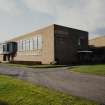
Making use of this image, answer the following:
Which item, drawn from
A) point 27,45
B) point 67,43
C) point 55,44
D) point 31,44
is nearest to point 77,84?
point 55,44

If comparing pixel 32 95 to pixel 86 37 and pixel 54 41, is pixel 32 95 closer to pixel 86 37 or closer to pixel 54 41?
pixel 54 41

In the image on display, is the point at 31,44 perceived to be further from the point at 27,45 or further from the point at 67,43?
the point at 67,43

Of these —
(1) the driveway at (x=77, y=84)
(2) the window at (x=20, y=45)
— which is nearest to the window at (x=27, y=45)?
(2) the window at (x=20, y=45)

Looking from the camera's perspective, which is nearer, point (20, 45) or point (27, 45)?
point (27, 45)

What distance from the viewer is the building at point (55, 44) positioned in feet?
139

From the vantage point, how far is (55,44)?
138 ft

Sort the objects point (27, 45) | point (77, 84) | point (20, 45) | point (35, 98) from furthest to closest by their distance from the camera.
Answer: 1. point (20, 45)
2. point (27, 45)
3. point (77, 84)
4. point (35, 98)

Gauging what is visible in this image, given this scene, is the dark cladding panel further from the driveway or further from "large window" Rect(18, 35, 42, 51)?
the driveway

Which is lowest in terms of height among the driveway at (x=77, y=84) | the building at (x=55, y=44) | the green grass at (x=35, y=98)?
the green grass at (x=35, y=98)

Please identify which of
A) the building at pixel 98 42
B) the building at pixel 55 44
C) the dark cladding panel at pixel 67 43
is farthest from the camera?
the building at pixel 98 42

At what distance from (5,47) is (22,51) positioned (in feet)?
38.4

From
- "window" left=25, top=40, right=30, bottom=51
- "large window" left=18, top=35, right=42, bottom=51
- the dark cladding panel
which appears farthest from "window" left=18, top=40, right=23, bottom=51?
the dark cladding panel

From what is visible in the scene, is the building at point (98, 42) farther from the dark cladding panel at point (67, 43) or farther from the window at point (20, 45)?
the window at point (20, 45)

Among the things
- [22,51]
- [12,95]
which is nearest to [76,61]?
[22,51]
